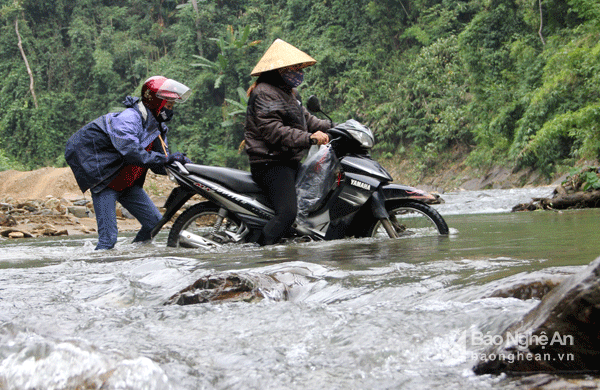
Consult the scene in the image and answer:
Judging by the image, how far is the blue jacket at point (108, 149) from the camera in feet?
16.0

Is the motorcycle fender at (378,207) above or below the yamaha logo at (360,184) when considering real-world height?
below

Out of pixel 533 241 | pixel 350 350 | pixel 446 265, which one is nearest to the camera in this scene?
pixel 350 350

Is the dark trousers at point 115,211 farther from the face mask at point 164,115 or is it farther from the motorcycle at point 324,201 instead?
the face mask at point 164,115

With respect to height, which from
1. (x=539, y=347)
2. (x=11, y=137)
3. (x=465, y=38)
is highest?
(x=465, y=38)

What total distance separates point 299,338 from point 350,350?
0.77 feet

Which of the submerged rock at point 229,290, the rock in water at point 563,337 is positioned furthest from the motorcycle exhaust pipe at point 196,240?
the rock in water at point 563,337

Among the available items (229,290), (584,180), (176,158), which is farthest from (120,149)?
(584,180)

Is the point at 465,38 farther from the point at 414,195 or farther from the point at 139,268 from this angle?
the point at 139,268

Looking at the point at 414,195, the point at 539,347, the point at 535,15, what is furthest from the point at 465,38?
the point at 539,347

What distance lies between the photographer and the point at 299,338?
2160 millimetres

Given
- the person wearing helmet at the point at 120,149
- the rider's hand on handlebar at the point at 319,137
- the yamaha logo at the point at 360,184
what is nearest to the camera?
the rider's hand on handlebar at the point at 319,137

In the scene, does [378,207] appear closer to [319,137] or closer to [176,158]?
[319,137]

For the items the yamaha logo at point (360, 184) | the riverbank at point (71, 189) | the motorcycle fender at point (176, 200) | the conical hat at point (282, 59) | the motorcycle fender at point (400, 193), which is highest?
the conical hat at point (282, 59)

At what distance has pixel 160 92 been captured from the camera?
5082 mm
